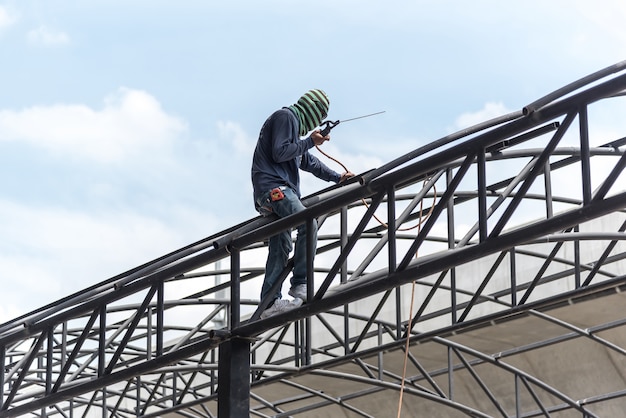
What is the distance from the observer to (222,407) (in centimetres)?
1054

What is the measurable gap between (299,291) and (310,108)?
1.90m

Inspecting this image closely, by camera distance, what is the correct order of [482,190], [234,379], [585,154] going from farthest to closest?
[234,379] < [482,190] < [585,154]

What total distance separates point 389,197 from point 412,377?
12.9 m

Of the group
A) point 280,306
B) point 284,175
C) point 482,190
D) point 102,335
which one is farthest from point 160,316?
point 482,190

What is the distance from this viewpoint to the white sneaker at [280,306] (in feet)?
35.0

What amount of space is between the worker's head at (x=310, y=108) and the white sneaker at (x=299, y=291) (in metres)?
1.61

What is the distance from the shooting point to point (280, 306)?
10758 mm

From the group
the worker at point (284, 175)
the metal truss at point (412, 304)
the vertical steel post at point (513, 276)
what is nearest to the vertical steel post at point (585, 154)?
the metal truss at point (412, 304)

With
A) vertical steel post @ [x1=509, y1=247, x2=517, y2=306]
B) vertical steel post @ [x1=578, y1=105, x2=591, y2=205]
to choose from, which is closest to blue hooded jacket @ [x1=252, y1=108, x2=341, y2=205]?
vertical steel post @ [x1=578, y1=105, x2=591, y2=205]

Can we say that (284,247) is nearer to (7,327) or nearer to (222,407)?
(222,407)

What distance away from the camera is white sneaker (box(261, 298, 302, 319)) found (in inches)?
420

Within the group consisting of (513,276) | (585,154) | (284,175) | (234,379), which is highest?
(513,276)

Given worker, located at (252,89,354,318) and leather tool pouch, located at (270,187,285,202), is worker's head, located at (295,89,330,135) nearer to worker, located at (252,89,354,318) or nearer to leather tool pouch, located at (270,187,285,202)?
worker, located at (252,89,354,318)

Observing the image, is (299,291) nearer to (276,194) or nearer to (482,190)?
(276,194)
